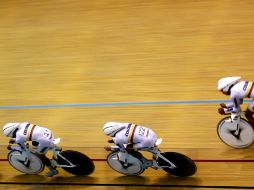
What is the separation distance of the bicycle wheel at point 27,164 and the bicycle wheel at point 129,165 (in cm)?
59

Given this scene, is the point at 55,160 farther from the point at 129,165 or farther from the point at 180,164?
the point at 180,164

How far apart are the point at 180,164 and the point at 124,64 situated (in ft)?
7.19

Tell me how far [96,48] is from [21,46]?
3.61ft

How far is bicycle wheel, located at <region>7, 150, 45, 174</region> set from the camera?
4.07 m

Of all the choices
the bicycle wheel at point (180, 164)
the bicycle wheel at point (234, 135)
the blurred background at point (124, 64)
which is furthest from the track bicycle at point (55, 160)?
the bicycle wheel at point (234, 135)

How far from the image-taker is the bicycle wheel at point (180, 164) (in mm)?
3717

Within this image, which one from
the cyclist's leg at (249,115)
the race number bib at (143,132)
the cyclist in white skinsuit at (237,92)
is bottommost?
the race number bib at (143,132)

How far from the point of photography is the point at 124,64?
5711 millimetres

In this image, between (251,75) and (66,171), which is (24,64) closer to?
(66,171)

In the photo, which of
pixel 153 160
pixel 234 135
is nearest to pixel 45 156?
pixel 153 160

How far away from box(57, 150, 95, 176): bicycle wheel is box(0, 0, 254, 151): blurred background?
1.44 feet

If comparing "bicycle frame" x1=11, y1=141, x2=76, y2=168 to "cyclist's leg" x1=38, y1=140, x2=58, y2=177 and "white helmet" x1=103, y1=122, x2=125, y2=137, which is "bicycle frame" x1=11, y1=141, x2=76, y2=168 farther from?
"white helmet" x1=103, y1=122, x2=125, y2=137

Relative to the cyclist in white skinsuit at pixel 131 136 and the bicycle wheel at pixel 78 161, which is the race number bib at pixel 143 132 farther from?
the bicycle wheel at pixel 78 161

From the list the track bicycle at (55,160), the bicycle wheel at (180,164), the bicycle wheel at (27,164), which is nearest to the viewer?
the bicycle wheel at (180,164)
